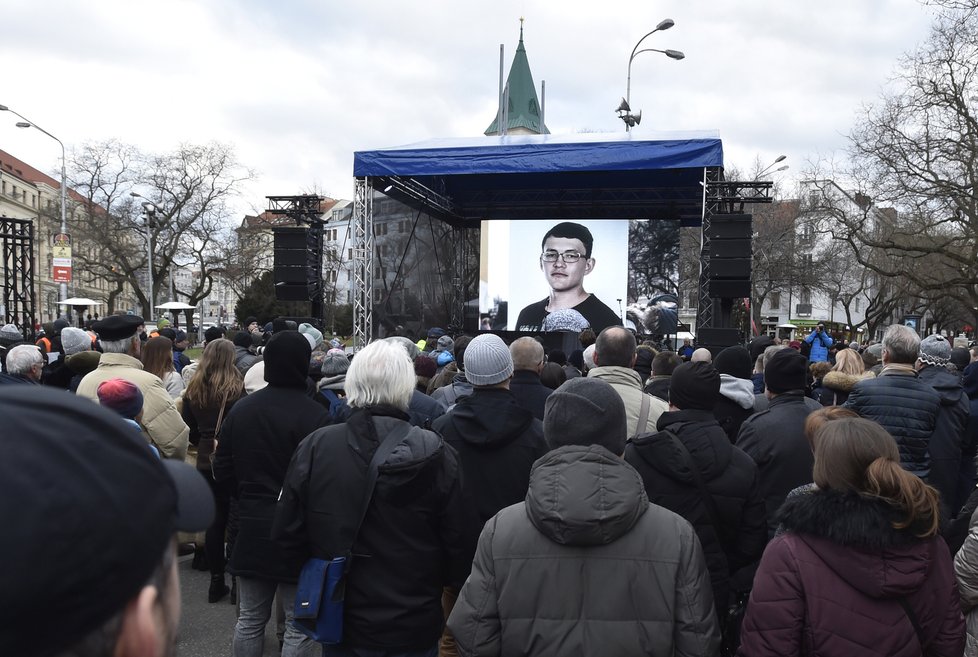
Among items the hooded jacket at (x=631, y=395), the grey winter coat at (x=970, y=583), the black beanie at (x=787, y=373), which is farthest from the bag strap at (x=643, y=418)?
the grey winter coat at (x=970, y=583)

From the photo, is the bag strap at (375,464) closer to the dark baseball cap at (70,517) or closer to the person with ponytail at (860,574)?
the person with ponytail at (860,574)

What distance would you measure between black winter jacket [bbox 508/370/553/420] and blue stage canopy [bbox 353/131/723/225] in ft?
26.8

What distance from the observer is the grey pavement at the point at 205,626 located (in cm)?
398

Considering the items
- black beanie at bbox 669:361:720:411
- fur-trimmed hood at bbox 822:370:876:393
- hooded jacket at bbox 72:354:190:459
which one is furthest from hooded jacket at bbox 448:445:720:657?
fur-trimmed hood at bbox 822:370:876:393

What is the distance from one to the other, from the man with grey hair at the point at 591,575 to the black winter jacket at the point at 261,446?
1658 millimetres

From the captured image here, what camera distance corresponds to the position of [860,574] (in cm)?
193

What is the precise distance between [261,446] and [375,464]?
3.51 feet

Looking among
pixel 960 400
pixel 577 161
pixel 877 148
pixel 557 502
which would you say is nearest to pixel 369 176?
pixel 577 161

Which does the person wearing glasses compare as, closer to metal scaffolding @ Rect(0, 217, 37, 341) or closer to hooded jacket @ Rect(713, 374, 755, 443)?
hooded jacket @ Rect(713, 374, 755, 443)

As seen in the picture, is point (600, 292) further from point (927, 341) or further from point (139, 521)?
point (139, 521)

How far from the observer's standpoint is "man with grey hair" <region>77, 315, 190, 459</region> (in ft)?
14.0

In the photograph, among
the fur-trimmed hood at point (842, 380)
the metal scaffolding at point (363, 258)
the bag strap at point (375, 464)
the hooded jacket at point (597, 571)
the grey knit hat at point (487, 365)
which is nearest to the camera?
the hooded jacket at point (597, 571)

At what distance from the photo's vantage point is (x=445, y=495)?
2.58 m

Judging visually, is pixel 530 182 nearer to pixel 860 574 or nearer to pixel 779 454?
pixel 779 454
